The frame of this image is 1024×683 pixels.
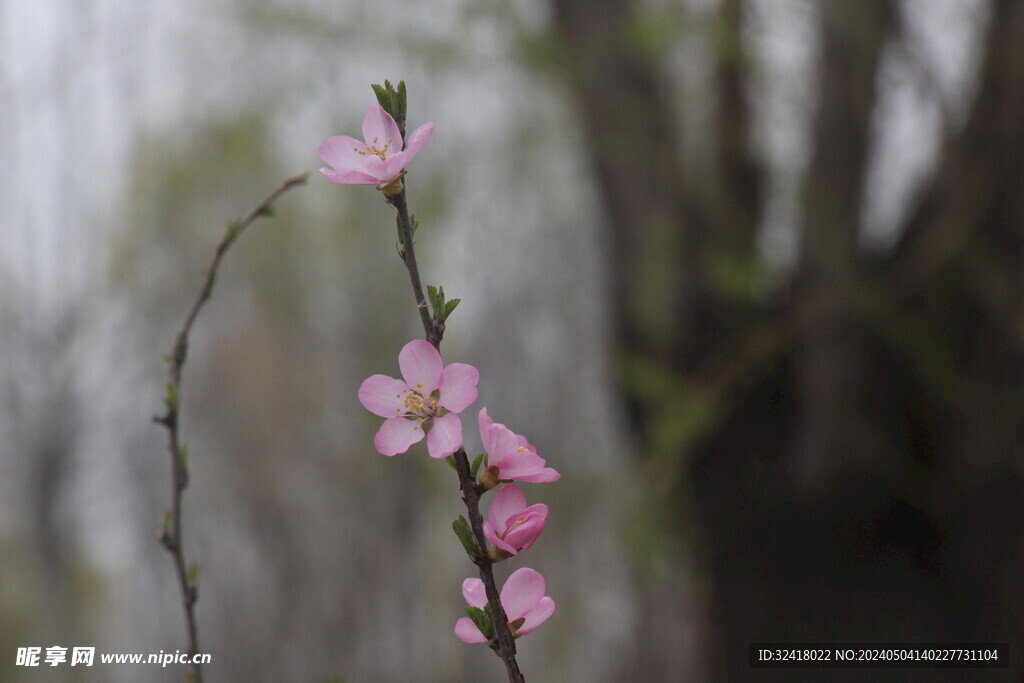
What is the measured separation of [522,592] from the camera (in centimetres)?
31

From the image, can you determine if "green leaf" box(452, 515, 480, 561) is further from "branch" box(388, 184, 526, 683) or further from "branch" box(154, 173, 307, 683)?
"branch" box(154, 173, 307, 683)

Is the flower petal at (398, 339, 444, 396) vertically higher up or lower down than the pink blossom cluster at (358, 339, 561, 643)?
higher up

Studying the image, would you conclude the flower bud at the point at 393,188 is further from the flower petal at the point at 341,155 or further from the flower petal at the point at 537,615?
the flower petal at the point at 537,615

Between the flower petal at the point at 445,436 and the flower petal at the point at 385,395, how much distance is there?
0.04m

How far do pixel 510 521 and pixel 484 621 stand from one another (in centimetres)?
5

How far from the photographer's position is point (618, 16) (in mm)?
1889

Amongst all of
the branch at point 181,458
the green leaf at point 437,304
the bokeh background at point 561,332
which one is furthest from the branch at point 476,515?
the bokeh background at point 561,332

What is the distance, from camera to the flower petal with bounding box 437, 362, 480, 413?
0.29 m

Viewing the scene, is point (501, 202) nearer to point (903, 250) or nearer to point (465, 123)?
point (465, 123)

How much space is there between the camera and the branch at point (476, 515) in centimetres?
28

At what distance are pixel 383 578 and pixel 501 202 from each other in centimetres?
135

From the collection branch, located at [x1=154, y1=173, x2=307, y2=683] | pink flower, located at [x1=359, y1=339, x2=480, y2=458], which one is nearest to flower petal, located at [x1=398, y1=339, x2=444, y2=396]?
pink flower, located at [x1=359, y1=339, x2=480, y2=458]

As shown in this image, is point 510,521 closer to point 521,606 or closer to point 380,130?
point 521,606

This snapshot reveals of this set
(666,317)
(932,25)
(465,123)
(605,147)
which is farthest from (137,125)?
(932,25)
